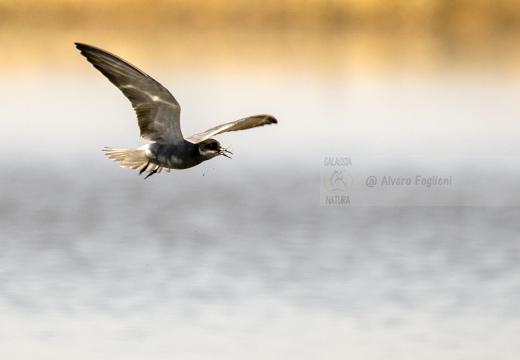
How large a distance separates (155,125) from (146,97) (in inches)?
8.3

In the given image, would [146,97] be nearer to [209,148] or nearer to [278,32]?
[209,148]

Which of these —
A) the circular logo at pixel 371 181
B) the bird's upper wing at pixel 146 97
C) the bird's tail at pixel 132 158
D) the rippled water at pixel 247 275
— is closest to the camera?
the bird's upper wing at pixel 146 97

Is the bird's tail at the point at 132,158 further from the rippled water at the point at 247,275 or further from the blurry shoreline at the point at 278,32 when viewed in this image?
the blurry shoreline at the point at 278,32

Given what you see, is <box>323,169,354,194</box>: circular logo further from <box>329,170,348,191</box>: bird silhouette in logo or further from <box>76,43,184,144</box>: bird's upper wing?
<box>76,43,184,144</box>: bird's upper wing

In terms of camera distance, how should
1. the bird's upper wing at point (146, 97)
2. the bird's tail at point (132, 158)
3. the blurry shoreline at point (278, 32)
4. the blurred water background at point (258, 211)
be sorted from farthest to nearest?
the blurry shoreline at point (278, 32) → the blurred water background at point (258, 211) → the bird's tail at point (132, 158) → the bird's upper wing at point (146, 97)

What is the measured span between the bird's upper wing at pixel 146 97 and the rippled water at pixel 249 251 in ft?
4.91

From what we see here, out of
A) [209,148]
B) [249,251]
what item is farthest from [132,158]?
[249,251]

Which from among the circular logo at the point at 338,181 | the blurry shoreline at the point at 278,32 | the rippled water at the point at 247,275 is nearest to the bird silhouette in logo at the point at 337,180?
the circular logo at the point at 338,181

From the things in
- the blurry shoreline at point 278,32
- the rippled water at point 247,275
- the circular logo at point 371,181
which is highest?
the blurry shoreline at point 278,32

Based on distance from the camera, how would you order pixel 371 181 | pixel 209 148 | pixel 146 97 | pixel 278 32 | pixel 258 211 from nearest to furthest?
pixel 209 148
pixel 146 97
pixel 258 211
pixel 371 181
pixel 278 32

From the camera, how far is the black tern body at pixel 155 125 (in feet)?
24.8

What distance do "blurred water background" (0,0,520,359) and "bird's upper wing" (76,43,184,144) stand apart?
150cm

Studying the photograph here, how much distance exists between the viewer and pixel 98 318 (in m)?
8.88

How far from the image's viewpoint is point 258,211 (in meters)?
12.8
